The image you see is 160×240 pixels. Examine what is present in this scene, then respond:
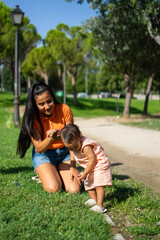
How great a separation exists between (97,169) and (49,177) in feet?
2.91

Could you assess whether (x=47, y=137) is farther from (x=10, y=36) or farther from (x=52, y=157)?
(x=10, y=36)

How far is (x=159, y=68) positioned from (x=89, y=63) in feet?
38.2

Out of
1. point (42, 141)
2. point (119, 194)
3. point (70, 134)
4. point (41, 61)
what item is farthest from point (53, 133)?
point (41, 61)

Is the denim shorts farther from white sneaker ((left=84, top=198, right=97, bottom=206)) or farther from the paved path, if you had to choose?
the paved path

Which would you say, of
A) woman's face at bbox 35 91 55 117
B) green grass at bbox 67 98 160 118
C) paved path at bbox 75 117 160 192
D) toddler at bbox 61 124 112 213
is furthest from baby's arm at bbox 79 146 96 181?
green grass at bbox 67 98 160 118

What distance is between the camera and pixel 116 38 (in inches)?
709

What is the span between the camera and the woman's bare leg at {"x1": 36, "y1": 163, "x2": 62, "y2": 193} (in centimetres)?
399

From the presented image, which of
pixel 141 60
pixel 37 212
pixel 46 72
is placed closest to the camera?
pixel 37 212

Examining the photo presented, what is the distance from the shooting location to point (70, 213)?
10.5 feet

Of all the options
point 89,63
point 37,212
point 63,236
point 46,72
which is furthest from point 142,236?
point 46,72

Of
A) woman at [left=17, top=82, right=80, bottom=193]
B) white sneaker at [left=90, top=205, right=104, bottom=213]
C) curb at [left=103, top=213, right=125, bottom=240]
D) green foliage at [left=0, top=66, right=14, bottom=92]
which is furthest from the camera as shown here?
green foliage at [left=0, top=66, right=14, bottom=92]

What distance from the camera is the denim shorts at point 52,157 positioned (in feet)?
14.7

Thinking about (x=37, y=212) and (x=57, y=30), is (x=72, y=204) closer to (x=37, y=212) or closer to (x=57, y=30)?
(x=37, y=212)

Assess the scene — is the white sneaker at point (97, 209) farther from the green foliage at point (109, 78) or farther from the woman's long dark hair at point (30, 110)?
the green foliage at point (109, 78)
